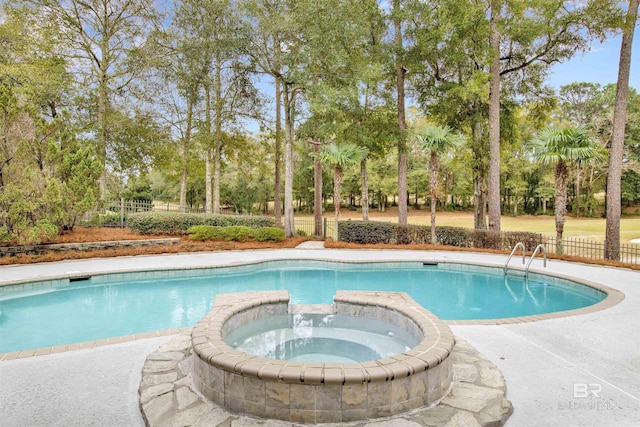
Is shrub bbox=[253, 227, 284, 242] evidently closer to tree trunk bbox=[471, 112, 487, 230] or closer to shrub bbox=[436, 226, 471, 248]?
shrub bbox=[436, 226, 471, 248]

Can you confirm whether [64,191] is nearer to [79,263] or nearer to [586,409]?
[79,263]

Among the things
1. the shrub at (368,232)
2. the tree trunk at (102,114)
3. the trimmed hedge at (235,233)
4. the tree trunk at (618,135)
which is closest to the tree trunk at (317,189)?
the shrub at (368,232)

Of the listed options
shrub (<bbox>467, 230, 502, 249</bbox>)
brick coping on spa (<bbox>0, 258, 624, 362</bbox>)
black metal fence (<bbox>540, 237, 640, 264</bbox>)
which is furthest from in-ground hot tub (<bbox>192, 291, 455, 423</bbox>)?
shrub (<bbox>467, 230, 502, 249</bbox>)

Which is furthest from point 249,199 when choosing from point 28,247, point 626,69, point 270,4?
point 626,69

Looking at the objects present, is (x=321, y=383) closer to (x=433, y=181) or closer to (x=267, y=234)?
(x=433, y=181)

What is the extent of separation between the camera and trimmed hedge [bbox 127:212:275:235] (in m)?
13.0

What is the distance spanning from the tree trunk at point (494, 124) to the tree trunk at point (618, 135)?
3114 mm

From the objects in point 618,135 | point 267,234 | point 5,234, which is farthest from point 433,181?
point 5,234

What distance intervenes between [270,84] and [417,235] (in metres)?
8.38

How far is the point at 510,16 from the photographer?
504 inches

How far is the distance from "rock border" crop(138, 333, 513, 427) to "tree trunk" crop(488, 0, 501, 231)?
33.8ft

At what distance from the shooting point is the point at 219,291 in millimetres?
7914

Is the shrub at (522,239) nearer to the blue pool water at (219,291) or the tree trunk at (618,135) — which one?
the tree trunk at (618,135)

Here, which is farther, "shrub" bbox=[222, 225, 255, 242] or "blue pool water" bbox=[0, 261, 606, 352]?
"shrub" bbox=[222, 225, 255, 242]
